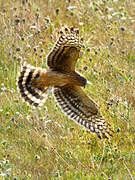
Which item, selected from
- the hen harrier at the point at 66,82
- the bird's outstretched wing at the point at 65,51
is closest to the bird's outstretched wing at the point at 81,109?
the hen harrier at the point at 66,82

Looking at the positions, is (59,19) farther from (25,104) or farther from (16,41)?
(25,104)

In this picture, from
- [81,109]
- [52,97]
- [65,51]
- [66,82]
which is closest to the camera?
[65,51]

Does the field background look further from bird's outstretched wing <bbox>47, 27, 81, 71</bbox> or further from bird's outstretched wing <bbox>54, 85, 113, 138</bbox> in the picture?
bird's outstretched wing <bbox>47, 27, 81, 71</bbox>

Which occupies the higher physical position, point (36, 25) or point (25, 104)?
point (36, 25)

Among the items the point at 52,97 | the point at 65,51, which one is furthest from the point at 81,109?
the point at 65,51

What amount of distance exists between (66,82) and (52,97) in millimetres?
846

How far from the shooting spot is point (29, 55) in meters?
9.02

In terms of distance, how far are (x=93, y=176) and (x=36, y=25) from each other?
350 cm

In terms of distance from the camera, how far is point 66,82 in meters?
7.46

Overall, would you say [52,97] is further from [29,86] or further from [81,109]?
[29,86]

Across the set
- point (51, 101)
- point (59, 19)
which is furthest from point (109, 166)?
point (59, 19)

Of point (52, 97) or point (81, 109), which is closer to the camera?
point (81, 109)

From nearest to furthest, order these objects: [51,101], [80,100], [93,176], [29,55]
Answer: [93,176] < [80,100] < [51,101] < [29,55]

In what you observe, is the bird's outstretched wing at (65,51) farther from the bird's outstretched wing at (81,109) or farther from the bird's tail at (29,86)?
the bird's outstretched wing at (81,109)
